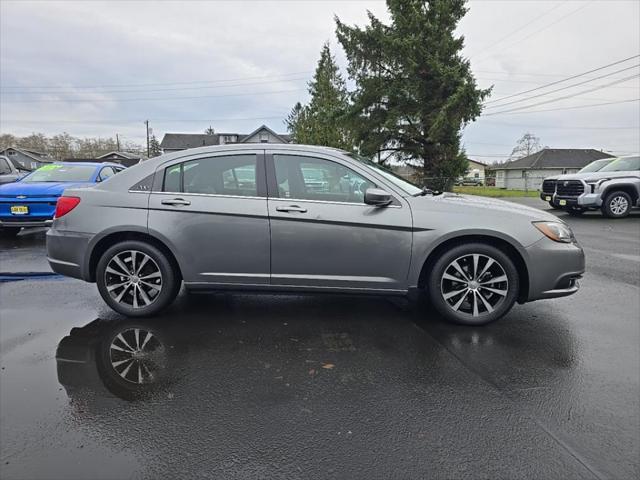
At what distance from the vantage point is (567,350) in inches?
126

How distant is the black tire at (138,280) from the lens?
3.73 meters

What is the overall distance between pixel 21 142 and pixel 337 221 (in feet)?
307

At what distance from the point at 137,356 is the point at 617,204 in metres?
13.4

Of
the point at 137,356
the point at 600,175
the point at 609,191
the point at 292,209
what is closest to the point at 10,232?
the point at 137,356

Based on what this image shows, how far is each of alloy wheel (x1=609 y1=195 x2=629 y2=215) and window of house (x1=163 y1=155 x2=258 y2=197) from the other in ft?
39.8

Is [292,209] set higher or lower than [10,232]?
higher

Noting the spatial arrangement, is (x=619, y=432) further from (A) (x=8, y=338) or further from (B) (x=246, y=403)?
(A) (x=8, y=338)

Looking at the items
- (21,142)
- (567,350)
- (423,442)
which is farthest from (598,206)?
(21,142)

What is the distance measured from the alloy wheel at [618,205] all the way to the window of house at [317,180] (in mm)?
11410

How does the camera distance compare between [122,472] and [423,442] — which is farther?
[423,442]

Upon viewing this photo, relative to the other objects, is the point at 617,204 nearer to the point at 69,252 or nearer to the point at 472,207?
the point at 472,207

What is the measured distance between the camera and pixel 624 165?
12.1 meters

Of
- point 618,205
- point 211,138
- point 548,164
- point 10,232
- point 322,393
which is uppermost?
point 211,138

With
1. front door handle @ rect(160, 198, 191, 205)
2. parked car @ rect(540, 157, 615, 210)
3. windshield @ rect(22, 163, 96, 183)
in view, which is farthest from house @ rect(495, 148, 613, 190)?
front door handle @ rect(160, 198, 191, 205)
